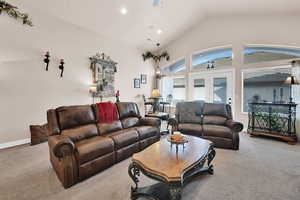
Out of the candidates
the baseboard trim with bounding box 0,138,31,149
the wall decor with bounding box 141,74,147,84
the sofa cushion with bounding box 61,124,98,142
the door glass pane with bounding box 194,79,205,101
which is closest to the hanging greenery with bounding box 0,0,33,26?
the baseboard trim with bounding box 0,138,31,149

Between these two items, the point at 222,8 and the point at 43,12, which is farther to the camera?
the point at 222,8

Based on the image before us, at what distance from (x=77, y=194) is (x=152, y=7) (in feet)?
16.1

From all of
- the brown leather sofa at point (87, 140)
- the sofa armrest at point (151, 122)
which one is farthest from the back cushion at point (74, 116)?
the sofa armrest at point (151, 122)

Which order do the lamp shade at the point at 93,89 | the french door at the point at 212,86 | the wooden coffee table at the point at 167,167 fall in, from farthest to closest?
the french door at the point at 212,86 < the lamp shade at the point at 93,89 < the wooden coffee table at the point at 167,167

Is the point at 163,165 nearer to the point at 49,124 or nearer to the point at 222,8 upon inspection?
the point at 49,124

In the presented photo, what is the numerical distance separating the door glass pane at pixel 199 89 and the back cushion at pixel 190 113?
2140 millimetres

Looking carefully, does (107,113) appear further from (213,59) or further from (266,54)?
(266,54)

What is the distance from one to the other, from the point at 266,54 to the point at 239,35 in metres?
1.05

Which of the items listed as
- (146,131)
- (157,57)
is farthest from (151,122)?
(157,57)

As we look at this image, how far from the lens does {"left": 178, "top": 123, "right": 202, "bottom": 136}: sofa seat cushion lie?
3.61 meters

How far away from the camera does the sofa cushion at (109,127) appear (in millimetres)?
3017

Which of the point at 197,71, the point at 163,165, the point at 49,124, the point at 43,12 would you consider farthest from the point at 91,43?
the point at 163,165

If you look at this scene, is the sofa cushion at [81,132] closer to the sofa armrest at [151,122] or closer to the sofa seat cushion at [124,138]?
the sofa seat cushion at [124,138]

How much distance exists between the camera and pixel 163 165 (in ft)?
5.58
